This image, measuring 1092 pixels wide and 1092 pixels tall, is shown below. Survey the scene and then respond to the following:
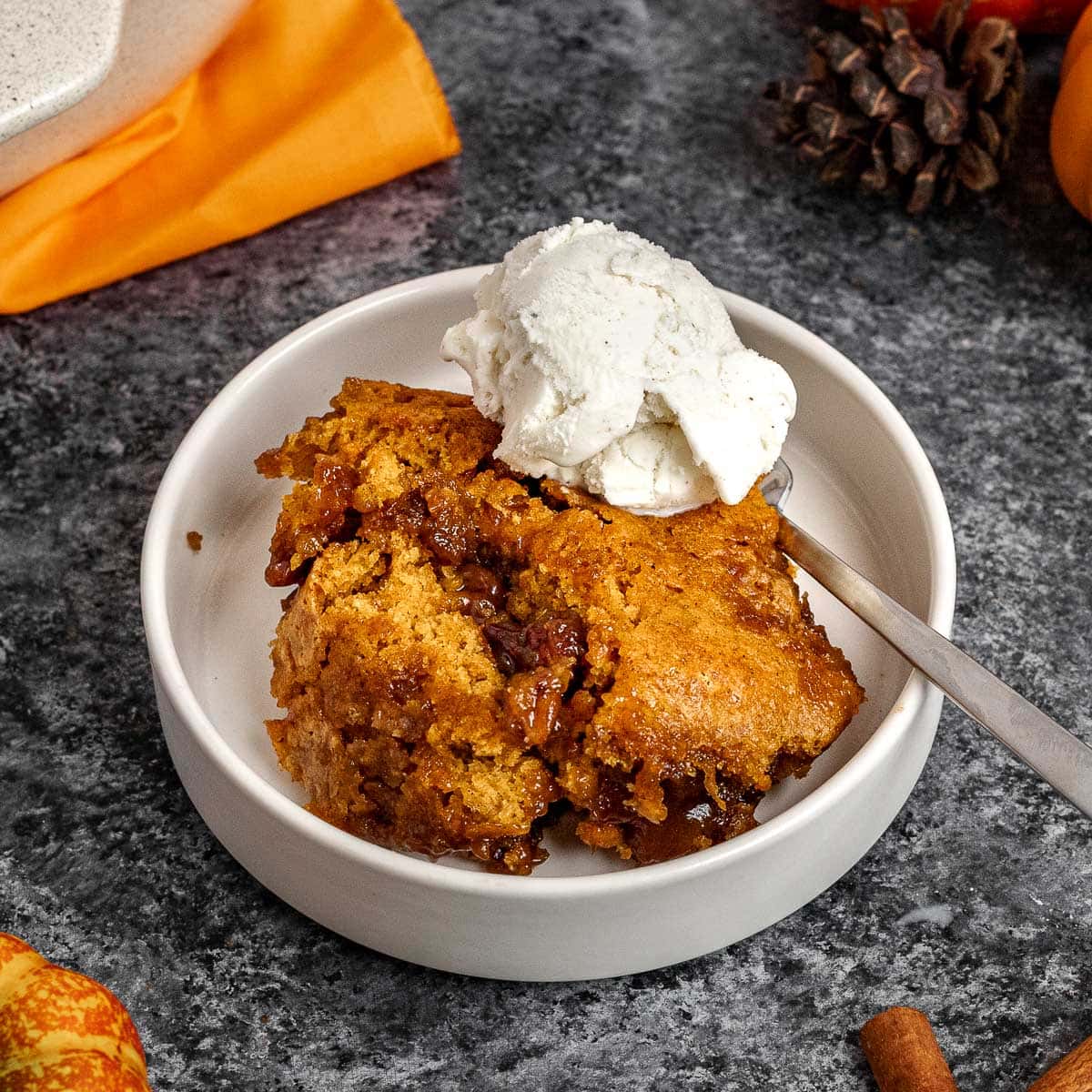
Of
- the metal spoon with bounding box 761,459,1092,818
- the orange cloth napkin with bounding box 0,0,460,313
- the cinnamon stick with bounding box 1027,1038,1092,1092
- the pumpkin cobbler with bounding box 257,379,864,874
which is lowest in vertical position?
the cinnamon stick with bounding box 1027,1038,1092,1092

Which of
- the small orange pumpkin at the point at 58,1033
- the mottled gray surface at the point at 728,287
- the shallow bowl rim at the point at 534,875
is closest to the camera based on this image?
the small orange pumpkin at the point at 58,1033

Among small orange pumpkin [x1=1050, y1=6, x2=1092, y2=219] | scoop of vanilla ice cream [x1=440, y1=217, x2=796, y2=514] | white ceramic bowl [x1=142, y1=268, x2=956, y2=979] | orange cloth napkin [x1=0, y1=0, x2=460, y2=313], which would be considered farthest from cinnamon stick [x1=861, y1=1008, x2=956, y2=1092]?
orange cloth napkin [x1=0, y1=0, x2=460, y2=313]

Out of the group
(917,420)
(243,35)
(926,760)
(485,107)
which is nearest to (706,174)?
(485,107)

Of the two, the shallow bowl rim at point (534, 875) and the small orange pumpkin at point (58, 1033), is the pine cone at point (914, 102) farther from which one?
the small orange pumpkin at point (58, 1033)

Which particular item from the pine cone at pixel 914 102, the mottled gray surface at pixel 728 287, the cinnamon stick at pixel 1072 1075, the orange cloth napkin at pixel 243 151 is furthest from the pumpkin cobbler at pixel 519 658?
the pine cone at pixel 914 102

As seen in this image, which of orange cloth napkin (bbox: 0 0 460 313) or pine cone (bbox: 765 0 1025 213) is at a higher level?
orange cloth napkin (bbox: 0 0 460 313)

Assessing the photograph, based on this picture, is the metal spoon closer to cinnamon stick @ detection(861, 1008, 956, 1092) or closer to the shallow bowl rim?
the shallow bowl rim
